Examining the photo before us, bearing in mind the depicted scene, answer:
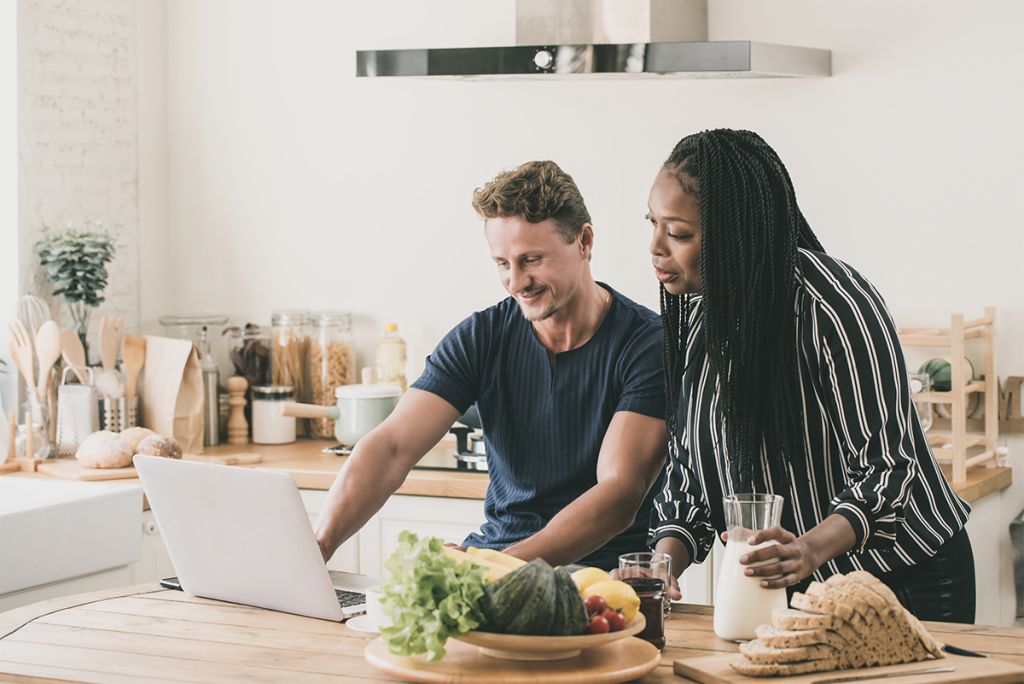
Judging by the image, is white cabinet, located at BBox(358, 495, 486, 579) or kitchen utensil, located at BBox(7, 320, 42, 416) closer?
white cabinet, located at BBox(358, 495, 486, 579)

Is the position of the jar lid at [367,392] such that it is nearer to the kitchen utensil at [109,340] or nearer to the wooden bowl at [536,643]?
the kitchen utensil at [109,340]

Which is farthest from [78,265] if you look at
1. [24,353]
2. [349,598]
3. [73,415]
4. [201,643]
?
[201,643]

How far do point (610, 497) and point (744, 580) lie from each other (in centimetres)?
44

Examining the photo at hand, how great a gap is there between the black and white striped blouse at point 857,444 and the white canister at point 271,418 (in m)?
1.97

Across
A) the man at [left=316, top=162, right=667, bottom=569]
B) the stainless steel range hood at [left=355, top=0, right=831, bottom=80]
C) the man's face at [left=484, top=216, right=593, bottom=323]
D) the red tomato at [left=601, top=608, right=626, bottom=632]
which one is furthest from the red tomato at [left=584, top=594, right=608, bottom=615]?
the stainless steel range hood at [left=355, top=0, right=831, bottom=80]

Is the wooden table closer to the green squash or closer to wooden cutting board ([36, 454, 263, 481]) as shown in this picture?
the green squash

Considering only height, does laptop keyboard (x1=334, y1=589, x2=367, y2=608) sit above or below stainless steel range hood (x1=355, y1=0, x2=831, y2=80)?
below

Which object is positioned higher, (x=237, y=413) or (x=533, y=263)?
(x=533, y=263)

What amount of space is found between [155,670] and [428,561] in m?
0.38

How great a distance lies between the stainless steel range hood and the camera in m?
2.64

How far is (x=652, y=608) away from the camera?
132 centimetres

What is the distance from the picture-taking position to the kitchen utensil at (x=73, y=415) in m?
3.07

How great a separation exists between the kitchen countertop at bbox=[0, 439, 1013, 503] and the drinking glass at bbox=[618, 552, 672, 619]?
1262 mm

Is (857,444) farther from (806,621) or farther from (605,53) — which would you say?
(605,53)
